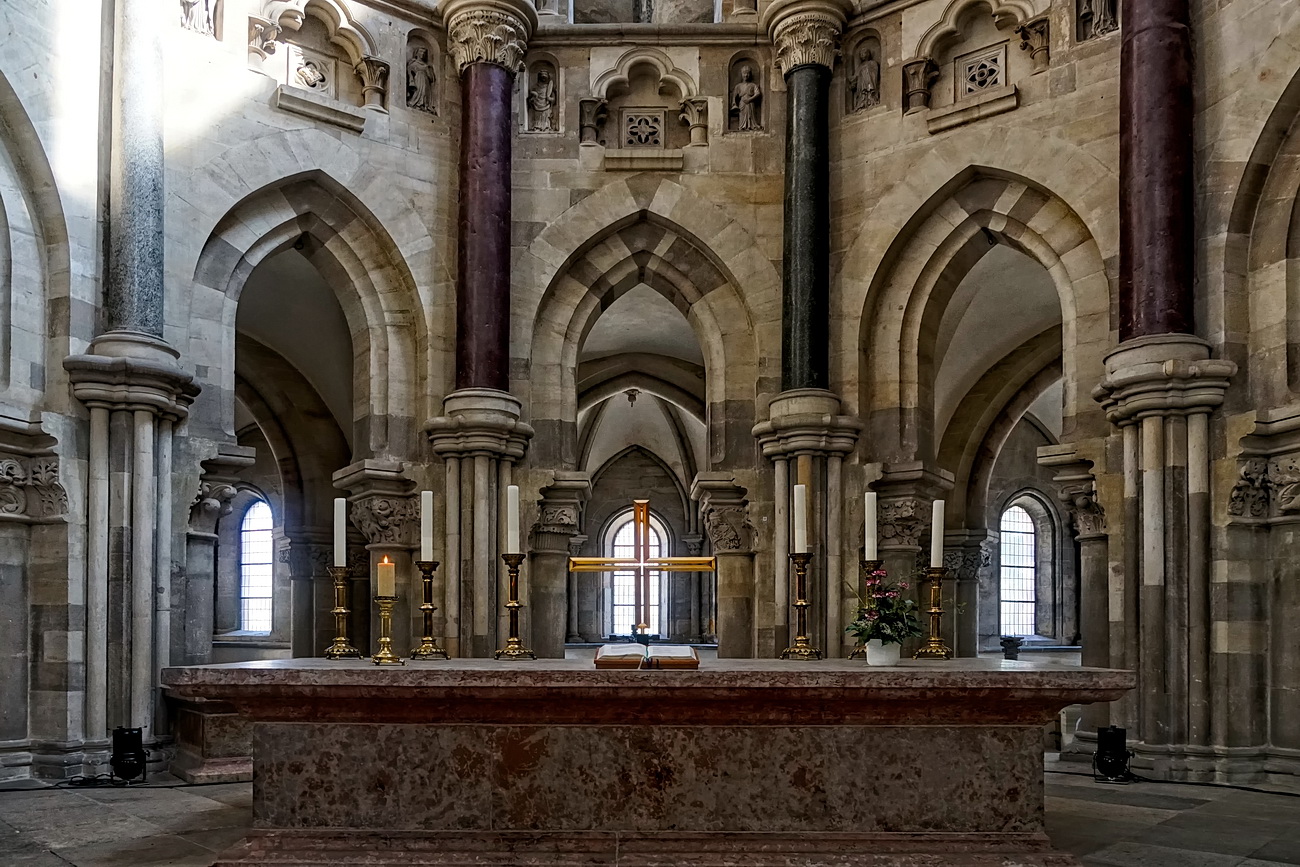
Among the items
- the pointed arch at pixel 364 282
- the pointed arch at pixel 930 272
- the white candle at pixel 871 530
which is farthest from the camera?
the pointed arch at pixel 364 282

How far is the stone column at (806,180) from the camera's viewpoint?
12.0 meters

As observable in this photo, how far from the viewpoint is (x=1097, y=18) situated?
1106 centimetres

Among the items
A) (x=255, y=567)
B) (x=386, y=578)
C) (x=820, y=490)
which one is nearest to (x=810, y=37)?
(x=820, y=490)

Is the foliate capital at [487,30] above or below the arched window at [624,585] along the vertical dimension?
above

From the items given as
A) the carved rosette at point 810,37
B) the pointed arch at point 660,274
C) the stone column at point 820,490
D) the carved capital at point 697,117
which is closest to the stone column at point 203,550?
the pointed arch at point 660,274

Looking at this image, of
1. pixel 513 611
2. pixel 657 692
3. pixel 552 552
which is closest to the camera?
pixel 657 692

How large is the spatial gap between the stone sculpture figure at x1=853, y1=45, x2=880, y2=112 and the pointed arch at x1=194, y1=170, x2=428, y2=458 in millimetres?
4945

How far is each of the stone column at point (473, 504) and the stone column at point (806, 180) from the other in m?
2.86

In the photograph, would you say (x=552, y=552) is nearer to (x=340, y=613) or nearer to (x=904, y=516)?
(x=904, y=516)

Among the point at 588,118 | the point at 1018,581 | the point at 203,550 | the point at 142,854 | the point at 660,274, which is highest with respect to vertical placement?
the point at 588,118

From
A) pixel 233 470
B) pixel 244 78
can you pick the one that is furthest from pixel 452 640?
pixel 244 78

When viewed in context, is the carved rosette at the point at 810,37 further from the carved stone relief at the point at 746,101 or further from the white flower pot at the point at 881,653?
the white flower pot at the point at 881,653

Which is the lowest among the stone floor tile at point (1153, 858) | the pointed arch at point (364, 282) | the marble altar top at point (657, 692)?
the stone floor tile at point (1153, 858)

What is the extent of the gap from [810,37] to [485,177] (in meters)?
3.56
